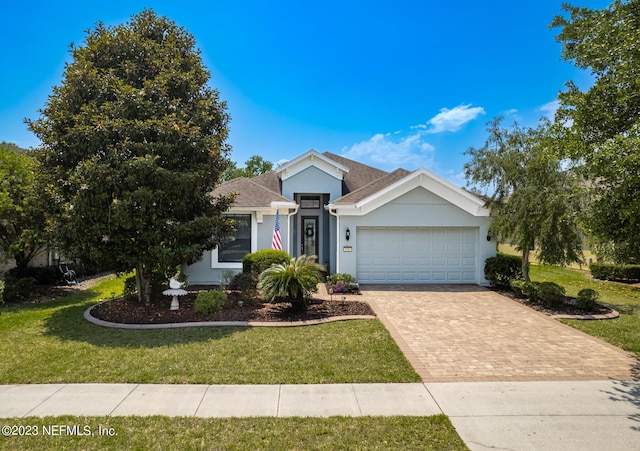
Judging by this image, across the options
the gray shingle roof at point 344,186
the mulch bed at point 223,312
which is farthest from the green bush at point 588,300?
the gray shingle roof at point 344,186

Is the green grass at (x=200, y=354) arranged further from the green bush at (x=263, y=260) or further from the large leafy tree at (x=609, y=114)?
the large leafy tree at (x=609, y=114)

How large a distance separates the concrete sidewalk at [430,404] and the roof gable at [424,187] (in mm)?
8609

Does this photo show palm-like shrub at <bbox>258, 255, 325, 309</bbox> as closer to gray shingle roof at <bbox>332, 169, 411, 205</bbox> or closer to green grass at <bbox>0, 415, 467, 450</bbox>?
green grass at <bbox>0, 415, 467, 450</bbox>

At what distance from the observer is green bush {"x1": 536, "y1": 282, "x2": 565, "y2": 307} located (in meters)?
10.3

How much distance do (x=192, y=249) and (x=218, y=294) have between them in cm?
149

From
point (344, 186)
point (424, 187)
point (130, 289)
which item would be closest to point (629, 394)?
point (424, 187)

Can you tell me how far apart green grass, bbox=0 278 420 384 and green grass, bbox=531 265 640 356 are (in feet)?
17.5

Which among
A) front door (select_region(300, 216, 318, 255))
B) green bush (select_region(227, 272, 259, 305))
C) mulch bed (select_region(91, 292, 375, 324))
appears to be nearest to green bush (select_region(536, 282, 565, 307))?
mulch bed (select_region(91, 292, 375, 324))

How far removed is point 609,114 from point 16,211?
1648cm

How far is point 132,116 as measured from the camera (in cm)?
891

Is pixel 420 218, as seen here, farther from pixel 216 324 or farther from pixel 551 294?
pixel 216 324

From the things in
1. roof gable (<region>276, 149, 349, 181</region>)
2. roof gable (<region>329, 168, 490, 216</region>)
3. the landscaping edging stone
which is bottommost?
the landscaping edging stone

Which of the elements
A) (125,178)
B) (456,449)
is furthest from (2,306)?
(456,449)

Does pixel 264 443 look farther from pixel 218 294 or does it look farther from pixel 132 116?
pixel 132 116
